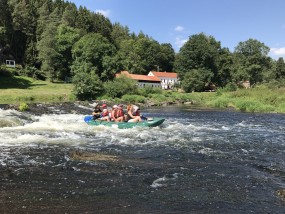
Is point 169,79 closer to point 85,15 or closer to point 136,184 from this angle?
point 85,15

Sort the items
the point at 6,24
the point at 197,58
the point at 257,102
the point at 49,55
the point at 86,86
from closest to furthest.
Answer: the point at 257,102
the point at 86,86
the point at 49,55
the point at 6,24
the point at 197,58

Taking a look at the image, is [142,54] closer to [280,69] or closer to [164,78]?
[164,78]

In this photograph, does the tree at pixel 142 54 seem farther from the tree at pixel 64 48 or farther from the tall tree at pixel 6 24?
the tall tree at pixel 6 24

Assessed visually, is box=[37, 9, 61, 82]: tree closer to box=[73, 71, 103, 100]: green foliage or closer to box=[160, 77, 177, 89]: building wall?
box=[73, 71, 103, 100]: green foliage

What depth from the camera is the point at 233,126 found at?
25828 millimetres

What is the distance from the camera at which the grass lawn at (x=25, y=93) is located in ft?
144

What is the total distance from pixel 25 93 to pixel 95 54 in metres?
15.8

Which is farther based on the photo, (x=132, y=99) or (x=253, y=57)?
(x=253, y=57)

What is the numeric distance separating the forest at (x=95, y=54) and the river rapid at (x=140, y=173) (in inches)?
1328

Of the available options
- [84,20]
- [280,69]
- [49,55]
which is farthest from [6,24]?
[280,69]

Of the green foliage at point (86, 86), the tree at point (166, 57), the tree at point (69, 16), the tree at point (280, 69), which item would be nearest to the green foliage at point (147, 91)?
the green foliage at point (86, 86)

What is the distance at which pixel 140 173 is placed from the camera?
1155 cm

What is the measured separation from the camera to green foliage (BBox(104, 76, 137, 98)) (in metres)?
53.3

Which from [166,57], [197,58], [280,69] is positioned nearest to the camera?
[197,58]
